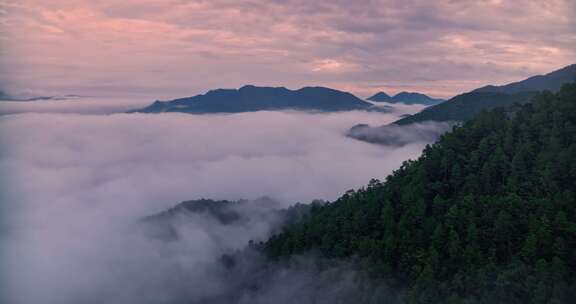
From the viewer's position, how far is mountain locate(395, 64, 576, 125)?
129m

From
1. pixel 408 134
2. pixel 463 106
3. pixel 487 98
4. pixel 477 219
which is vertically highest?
pixel 487 98

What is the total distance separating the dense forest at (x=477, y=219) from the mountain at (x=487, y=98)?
3465 inches

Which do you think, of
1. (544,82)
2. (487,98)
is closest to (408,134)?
(487,98)

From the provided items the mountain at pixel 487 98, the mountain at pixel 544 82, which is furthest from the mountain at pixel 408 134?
the mountain at pixel 544 82

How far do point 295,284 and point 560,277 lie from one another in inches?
889

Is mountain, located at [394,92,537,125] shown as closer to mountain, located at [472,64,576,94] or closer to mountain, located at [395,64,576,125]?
mountain, located at [395,64,576,125]

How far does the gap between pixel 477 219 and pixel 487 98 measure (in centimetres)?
11379

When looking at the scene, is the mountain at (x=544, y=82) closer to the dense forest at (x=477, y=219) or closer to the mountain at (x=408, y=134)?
the mountain at (x=408, y=134)

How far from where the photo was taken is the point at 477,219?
3616 centimetres

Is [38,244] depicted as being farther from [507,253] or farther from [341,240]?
[507,253]

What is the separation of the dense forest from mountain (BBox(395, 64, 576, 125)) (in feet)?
289

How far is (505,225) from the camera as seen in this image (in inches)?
1329

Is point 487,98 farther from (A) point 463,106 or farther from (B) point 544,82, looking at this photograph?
(B) point 544,82

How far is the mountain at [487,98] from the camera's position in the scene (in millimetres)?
129000
